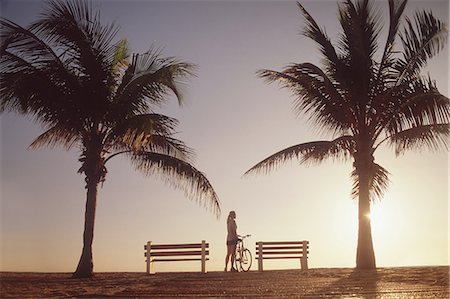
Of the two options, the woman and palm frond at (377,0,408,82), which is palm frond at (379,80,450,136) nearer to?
palm frond at (377,0,408,82)

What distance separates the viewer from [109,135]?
667 inches

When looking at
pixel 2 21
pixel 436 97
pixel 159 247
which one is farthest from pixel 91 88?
pixel 436 97

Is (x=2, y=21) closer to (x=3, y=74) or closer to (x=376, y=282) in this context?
(x=3, y=74)

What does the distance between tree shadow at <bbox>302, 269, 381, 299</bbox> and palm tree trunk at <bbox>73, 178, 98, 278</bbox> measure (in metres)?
7.54

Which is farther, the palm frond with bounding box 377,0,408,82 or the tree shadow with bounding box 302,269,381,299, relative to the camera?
the palm frond with bounding box 377,0,408,82

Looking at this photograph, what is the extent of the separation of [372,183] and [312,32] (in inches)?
218

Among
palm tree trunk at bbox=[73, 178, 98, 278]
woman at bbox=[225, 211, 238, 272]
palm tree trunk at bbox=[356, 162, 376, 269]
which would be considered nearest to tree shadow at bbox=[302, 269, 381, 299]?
palm tree trunk at bbox=[356, 162, 376, 269]

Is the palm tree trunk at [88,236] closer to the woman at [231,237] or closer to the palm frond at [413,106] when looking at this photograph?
the woman at [231,237]

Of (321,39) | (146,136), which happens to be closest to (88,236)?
(146,136)

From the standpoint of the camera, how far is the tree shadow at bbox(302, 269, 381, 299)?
375 inches

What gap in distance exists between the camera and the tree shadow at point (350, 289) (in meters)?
9.52

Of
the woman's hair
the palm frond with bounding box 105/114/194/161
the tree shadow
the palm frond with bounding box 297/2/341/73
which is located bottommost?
the tree shadow

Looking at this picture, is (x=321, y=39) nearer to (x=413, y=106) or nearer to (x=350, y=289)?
(x=413, y=106)

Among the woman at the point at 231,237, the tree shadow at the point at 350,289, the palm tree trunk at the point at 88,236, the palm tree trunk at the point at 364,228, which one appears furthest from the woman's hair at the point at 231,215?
the tree shadow at the point at 350,289
